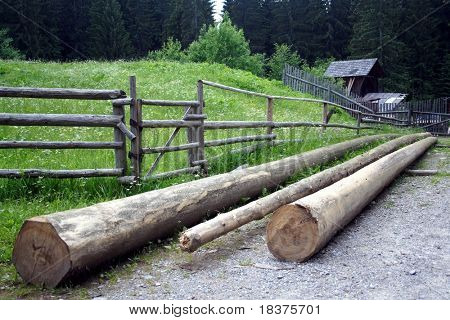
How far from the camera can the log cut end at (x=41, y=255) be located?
10.8 ft

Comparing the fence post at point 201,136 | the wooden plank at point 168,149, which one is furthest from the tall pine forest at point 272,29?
the wooden plank at point 168,149

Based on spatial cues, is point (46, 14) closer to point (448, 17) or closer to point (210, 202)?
point (448, 17)

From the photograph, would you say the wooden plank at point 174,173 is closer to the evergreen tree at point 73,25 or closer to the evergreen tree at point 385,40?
the evergreen tree at point 385,40

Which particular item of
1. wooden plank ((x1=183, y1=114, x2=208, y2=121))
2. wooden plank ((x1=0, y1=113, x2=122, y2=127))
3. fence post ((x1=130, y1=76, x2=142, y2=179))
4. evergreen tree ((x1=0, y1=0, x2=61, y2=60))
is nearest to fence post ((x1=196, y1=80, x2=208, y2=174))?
wooden plank ((x1=183, y1=114, x2=208, y2=121))

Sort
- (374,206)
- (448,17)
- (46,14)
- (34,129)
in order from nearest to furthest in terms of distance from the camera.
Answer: (374,206)
(34,129)
(448,17)
(46,14)

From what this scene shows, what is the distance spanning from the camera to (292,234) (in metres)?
3.95

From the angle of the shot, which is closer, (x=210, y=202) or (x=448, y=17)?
(x=210, y=202)

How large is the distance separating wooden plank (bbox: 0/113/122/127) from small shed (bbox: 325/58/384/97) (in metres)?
30.9

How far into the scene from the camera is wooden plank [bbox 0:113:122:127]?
533 cm

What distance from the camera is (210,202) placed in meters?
5.06

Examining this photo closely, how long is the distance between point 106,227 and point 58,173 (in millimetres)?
2232

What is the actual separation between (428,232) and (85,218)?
3.69 meters

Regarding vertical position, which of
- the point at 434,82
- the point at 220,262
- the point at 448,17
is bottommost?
the point at 220,262

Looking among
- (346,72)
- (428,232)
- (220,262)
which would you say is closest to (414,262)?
(428,232)
